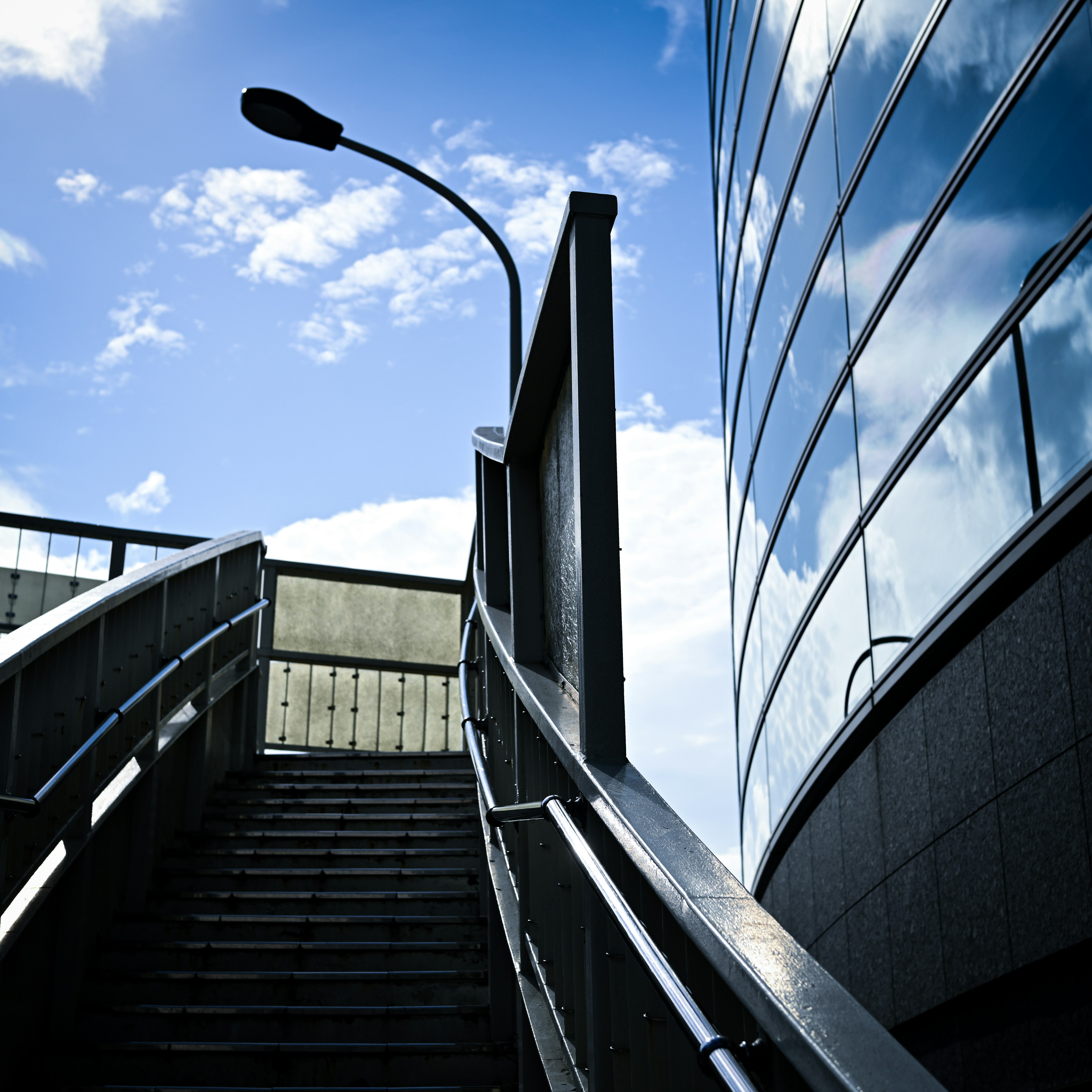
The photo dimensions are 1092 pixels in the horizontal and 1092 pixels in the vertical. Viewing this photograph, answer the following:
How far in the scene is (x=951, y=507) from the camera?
5852mm

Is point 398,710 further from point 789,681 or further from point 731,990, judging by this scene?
point 731,990

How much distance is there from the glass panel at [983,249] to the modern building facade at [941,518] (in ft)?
0.05

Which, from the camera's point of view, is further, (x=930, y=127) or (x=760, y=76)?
(x=760, y=76)

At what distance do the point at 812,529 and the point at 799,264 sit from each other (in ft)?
7.46

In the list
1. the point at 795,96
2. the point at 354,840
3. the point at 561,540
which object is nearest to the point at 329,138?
the point at 795,96

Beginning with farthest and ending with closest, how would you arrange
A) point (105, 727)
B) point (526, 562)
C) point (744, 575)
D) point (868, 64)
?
point (744, 575) → point (868, 64) → point (105, 727) → point (526, 562)

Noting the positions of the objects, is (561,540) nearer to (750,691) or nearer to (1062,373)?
(1062,373)

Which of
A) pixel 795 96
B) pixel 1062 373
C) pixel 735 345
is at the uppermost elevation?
pixel 795 96

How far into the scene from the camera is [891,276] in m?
6.80

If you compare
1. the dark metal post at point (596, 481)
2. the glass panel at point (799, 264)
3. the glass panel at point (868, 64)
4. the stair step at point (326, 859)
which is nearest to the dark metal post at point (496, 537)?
the stair step at point (326, 859)

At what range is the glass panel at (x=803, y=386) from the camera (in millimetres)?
7977

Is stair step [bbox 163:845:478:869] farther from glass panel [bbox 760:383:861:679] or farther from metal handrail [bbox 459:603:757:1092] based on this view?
glass panel [bbox 760:383:861:679]

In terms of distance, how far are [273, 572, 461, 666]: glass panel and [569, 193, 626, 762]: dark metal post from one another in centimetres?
820

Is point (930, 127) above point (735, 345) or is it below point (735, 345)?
below
